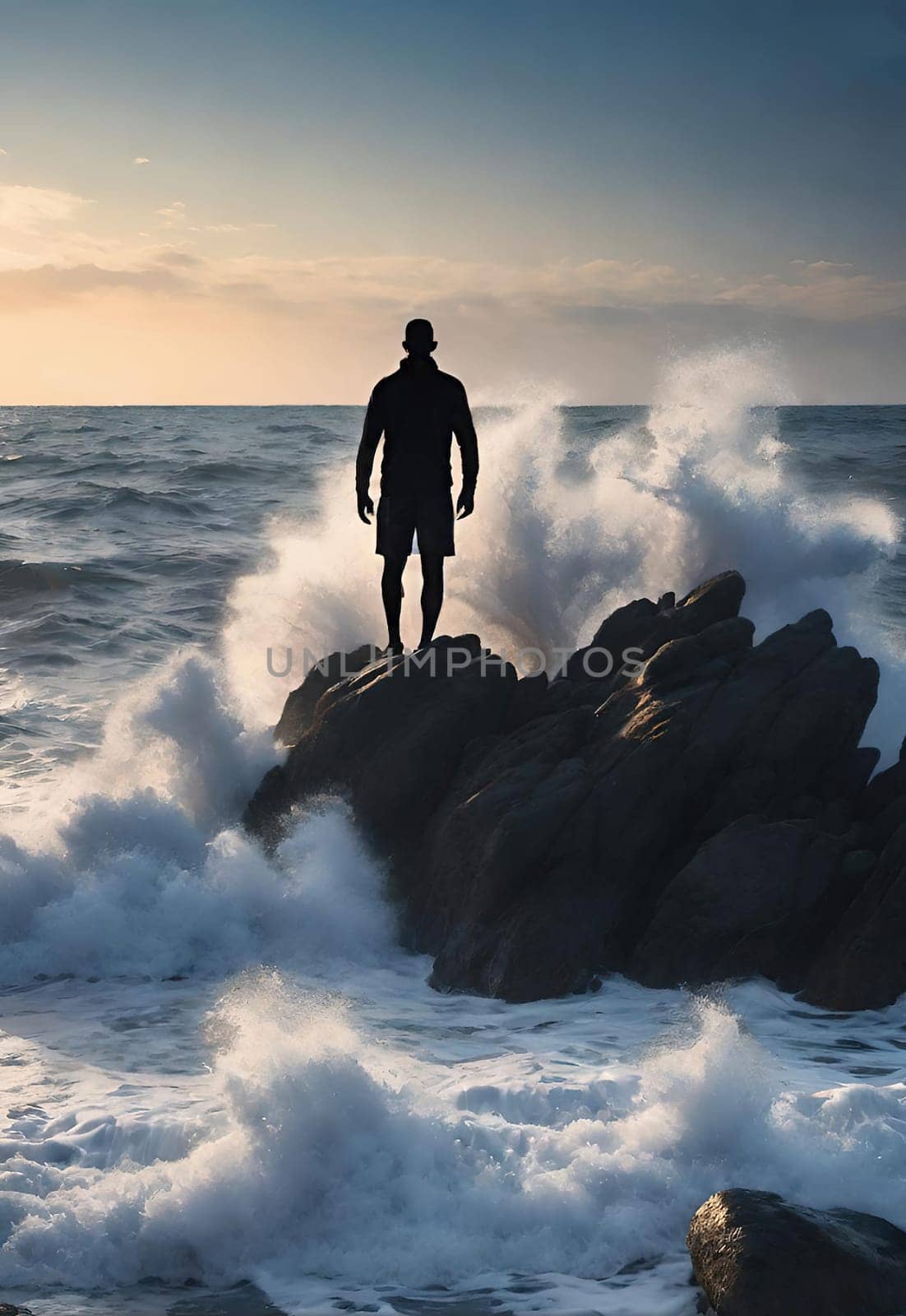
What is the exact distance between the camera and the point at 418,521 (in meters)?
8.71

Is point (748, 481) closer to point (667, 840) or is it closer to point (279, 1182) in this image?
point (667, 840)

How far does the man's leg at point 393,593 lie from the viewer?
A: 8789mm

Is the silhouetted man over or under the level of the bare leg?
over

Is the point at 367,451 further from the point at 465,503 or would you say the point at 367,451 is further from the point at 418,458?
the point at 465,503

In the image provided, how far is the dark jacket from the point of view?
27.9 feet

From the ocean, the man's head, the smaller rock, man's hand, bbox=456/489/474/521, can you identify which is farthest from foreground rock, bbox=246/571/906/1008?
the man's head

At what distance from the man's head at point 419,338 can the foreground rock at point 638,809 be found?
6.32 ft

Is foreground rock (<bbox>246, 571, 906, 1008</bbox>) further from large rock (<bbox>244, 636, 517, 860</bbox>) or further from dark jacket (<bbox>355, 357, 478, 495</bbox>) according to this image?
dark jacket (<bbox>355, 357, 478, 495</bbox>)

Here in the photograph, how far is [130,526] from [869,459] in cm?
2031

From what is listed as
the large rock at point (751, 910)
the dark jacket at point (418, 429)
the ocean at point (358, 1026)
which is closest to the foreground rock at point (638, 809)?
the large rock at point (751, 910)

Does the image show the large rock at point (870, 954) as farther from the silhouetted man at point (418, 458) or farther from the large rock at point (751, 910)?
the silhouetted man at point (418, 458)

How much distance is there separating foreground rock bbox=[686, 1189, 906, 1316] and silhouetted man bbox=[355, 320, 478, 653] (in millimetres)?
5146

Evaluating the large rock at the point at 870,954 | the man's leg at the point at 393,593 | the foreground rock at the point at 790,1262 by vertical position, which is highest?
the man's leg at the point at 393,593

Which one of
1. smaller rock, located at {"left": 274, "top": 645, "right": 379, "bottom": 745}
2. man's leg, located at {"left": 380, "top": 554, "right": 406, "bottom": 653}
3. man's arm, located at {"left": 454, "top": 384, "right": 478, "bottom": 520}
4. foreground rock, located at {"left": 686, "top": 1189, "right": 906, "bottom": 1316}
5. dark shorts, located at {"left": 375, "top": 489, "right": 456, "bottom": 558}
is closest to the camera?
foreground rock, located at {"left": 686, "top": 1189, "right": 906, "bottom": 1316}
